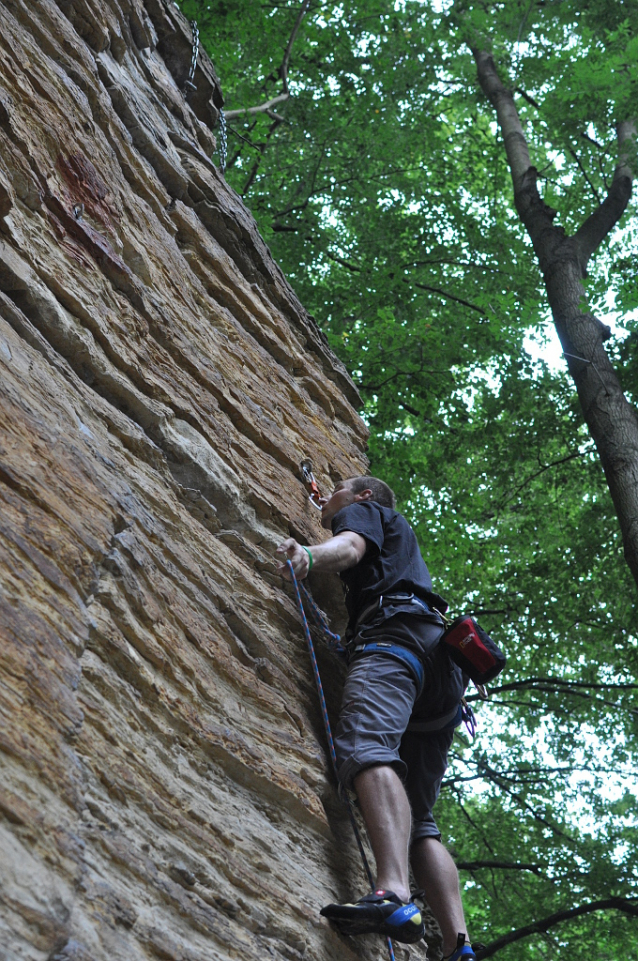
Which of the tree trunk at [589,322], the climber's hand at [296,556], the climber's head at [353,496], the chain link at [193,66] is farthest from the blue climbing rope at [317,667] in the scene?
the chain link at [193,66]

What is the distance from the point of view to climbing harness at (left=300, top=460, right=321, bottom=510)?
527 centimetres

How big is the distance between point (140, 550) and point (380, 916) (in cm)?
162

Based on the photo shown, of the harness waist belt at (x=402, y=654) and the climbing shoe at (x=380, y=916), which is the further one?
the harness waist belt at (x=402, y=654)

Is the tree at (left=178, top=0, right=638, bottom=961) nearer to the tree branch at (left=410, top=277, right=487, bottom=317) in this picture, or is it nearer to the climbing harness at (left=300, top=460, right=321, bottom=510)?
the tree branch at (left=410, top=277, right=487, bottom=317)

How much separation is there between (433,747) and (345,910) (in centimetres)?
145

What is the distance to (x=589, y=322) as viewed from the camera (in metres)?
8.91

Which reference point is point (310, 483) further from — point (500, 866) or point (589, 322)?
point (500, 866)

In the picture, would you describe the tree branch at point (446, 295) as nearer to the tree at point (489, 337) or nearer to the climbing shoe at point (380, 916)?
the tree at point (489, 337)

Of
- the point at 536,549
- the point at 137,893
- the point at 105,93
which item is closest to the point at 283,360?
the point at 105,93

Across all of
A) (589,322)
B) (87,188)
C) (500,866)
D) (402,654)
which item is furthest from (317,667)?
(500,866)

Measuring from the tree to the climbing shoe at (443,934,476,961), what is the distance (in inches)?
202

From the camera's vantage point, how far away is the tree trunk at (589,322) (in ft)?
24.8

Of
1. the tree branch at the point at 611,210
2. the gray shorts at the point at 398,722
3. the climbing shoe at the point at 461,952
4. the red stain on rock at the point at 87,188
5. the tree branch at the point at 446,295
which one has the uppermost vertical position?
the tree branch at the point at 446,295

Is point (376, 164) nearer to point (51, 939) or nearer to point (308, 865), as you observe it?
point (308, 865)
